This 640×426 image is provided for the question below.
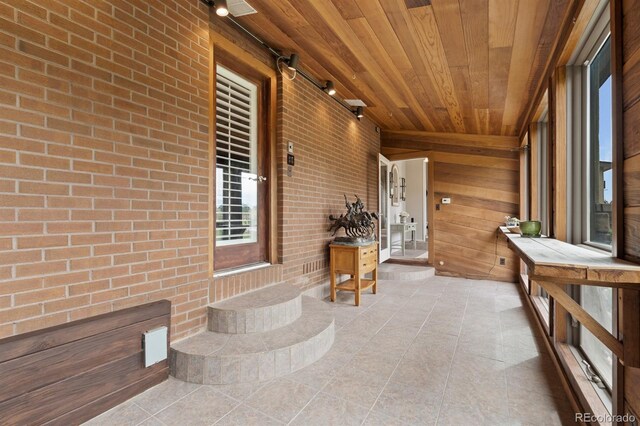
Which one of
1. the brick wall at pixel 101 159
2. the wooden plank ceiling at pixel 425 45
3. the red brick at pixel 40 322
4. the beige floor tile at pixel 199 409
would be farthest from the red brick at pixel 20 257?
the wooden plank ceiling at pixel 425 45

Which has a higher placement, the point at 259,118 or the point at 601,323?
the point at 259,118

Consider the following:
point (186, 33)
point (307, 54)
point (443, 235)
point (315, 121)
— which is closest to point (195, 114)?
point (186, 33)

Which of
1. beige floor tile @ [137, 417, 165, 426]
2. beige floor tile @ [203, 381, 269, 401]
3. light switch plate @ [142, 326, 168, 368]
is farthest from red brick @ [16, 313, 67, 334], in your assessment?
beige floor tile @ [203, 381, 269, 401]

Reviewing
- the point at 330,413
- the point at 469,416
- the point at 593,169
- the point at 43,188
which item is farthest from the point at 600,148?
the point at 43,188

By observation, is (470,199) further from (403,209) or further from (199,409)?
(199,409)

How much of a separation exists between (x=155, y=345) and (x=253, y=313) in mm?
676

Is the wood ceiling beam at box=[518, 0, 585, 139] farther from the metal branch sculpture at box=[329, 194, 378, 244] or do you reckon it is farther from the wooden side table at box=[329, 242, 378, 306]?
the wooden side table at box=[329, 242, 378, 306]

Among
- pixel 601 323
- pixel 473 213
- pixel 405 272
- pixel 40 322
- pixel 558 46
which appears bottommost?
pixel 405 272

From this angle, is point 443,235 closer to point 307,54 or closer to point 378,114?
point 378,114

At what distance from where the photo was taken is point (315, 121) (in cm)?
395

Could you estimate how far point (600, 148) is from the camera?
1987 millimetres

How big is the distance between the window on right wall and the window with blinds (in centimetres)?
260

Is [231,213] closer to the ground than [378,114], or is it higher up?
closer to the ground

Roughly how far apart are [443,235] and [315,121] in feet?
10.2
